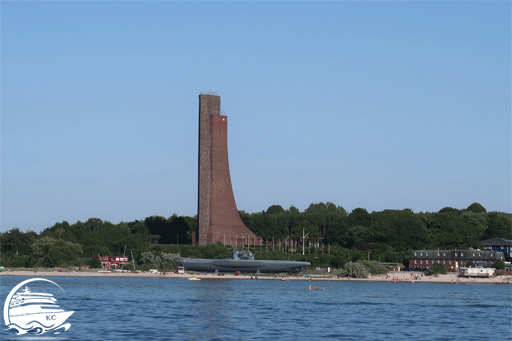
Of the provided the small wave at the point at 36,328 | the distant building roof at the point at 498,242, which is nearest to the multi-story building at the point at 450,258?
the distant building roof at the point at 498,242

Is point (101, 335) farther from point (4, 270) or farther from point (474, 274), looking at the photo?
point (474, 274)

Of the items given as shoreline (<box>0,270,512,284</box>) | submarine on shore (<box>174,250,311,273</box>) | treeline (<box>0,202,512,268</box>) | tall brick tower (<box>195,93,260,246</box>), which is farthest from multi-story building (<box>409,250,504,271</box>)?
tall brick tower (<box>195,93,260,246</box>)

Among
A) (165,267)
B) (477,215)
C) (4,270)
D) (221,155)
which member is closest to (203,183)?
(221,155)

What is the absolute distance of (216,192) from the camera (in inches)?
4749

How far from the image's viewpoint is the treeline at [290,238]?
4254 inches

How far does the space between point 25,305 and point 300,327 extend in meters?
16.7

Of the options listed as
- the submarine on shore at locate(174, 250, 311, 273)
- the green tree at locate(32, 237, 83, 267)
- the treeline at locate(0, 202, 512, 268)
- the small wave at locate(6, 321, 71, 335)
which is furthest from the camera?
the treeline at locate(0, 202, 512, 268)

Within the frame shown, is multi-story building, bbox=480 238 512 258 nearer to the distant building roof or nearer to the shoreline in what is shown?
the distant building roof

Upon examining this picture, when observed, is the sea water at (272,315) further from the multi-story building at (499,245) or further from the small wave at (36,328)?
the multi-story building at (499,245)

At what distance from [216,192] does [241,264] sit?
763 inches

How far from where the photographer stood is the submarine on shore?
10569 cm

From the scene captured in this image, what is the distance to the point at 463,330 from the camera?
40.7 metres

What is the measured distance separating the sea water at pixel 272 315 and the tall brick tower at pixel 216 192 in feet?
176

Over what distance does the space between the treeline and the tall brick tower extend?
489 centimetres
